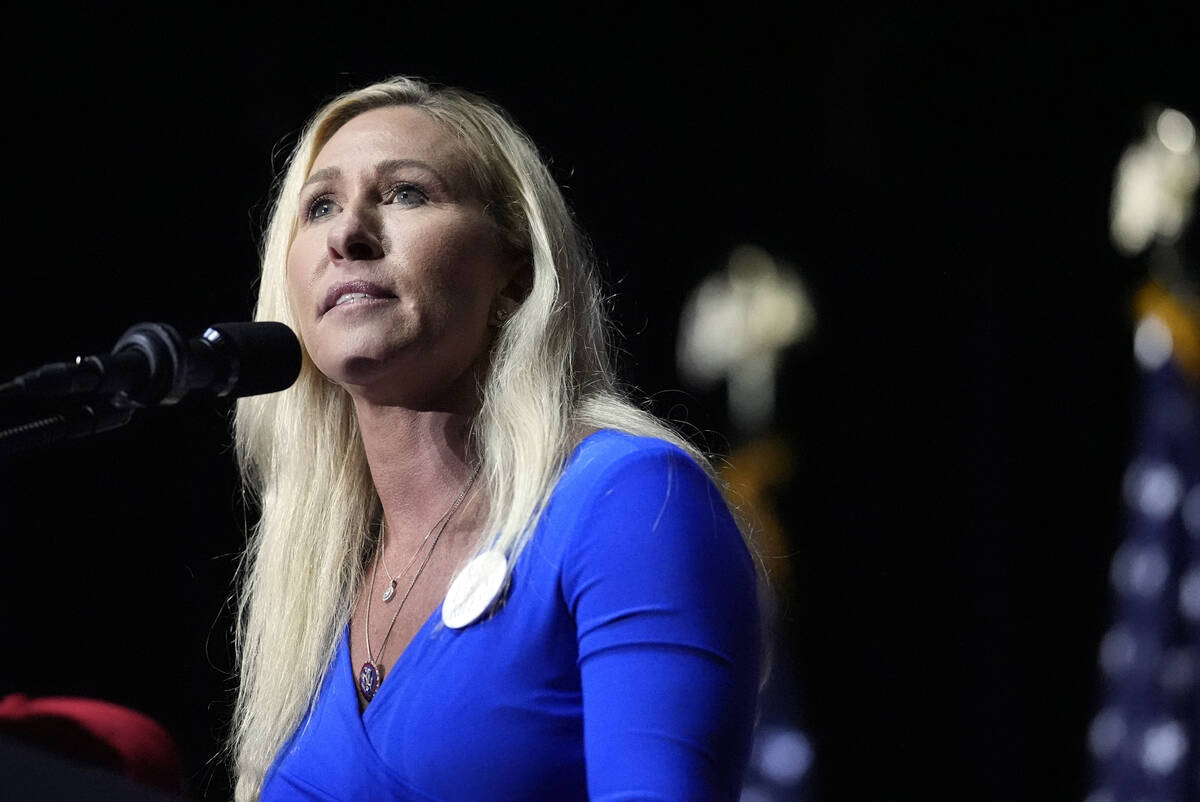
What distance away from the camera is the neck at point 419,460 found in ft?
4.88

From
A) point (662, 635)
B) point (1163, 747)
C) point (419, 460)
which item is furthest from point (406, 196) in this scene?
point (1163, 747)

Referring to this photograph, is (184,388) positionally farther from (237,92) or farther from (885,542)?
(885,542)

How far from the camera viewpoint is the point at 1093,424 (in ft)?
16.1

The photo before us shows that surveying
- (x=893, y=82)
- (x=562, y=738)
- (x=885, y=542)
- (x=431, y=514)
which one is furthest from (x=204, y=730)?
(x=893, y=82)

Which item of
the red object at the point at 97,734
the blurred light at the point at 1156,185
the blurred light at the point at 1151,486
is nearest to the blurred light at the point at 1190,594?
the blurred light at the point at 1151,486

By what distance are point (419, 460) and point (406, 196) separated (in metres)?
0.29

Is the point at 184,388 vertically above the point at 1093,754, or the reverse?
the point at 184,388

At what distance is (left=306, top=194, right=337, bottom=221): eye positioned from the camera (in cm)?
154

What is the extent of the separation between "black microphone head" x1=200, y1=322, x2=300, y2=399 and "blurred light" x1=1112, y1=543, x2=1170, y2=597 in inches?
170

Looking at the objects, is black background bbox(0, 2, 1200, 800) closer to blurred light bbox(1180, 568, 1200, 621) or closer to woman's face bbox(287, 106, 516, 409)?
blurred light bbox(1180, 568, 1200, 621)

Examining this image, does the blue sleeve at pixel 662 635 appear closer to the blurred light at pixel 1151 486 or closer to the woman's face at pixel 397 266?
the woman's face at pixel 397 266

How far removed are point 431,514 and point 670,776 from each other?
0.50 meters

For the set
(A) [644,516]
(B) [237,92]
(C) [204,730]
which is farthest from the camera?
(B) [237,92]

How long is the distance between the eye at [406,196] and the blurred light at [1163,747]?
418 cm
